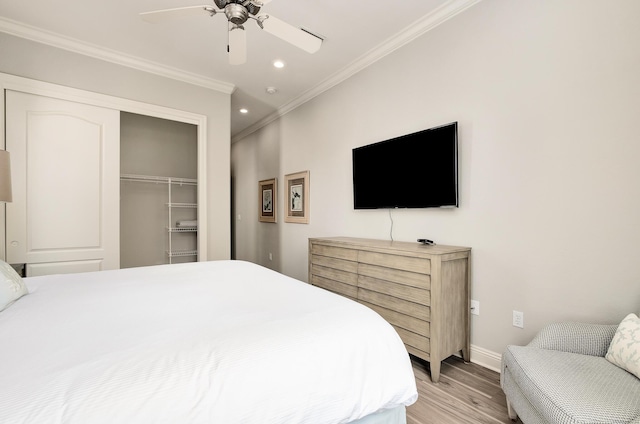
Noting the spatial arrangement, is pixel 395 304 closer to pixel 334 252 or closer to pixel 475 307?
pixel 475 307

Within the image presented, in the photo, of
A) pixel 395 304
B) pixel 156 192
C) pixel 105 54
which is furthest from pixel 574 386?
pixel 156 192

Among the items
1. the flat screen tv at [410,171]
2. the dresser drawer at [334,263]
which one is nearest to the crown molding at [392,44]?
the flat screen tv at [410,171]

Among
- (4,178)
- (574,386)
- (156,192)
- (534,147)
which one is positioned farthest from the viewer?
(156,192)

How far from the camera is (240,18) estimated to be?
5.87 ft

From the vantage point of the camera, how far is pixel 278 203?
15.5 feet

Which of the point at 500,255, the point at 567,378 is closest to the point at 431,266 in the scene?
the point at 500,255

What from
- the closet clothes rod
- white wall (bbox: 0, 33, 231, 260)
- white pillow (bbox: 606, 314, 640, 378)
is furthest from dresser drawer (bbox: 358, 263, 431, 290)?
the closet clothes rod

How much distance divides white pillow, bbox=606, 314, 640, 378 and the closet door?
152 inches

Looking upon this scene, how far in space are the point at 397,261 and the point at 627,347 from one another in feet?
4.00

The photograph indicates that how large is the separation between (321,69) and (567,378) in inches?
129

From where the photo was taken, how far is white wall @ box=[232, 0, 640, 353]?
164cm

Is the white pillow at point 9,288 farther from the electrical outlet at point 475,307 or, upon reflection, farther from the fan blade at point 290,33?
the electrical outlet at point 475,307

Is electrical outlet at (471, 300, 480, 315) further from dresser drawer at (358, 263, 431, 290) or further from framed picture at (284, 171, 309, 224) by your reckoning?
framed picture at (284, 171, 309, 224)

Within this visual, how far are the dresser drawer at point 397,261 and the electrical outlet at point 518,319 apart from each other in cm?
66
